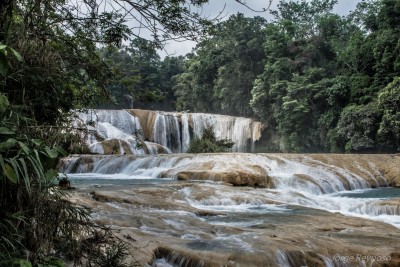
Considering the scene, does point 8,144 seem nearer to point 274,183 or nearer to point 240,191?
point 240,191

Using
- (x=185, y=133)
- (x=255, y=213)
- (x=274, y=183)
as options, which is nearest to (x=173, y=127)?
(x=185, y=133)

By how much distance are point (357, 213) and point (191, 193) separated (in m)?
3.79

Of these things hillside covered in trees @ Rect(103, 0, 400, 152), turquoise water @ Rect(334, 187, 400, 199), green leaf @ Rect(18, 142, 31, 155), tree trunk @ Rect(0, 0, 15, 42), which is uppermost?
hillside covered in trees @ Rect(103, 0, 400, 152)

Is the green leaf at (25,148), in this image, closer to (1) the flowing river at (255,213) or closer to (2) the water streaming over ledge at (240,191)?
(2) the water streaming over ledge at (240,191)

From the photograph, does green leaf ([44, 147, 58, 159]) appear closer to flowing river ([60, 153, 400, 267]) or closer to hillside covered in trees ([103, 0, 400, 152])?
flowing river ([60, 153, 400, 267])

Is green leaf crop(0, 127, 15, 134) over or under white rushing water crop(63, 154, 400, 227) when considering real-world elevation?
over

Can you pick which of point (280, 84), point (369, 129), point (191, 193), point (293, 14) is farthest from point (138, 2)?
point (293, 14)

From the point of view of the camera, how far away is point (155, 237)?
463 centimetres

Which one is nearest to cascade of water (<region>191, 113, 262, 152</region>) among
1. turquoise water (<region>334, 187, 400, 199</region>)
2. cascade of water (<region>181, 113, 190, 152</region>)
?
cascade of water (<region>181, 113, 190, 152</region>)

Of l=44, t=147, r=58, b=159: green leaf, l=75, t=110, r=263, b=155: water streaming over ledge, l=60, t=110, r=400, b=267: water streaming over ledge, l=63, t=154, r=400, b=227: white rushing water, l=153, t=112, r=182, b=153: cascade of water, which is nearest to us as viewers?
l=44, t=147, r=58, b=159: green leaf

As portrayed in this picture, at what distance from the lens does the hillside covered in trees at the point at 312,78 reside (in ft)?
77.2

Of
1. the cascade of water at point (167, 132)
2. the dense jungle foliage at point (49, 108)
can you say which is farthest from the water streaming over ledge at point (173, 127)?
the dense jungle foliage at point (49, 108)

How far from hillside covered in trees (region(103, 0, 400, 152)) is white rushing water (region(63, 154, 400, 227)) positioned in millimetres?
4756

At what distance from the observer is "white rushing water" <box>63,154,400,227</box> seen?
326 inches
